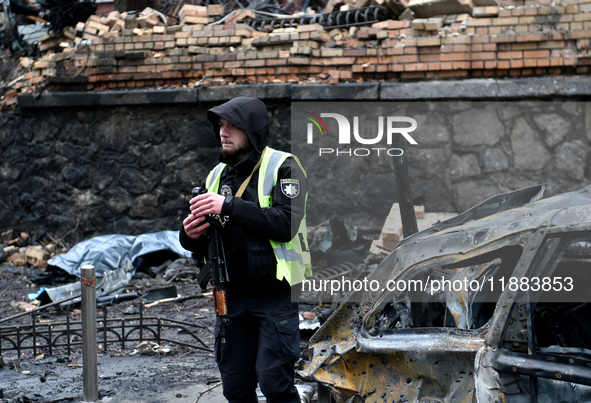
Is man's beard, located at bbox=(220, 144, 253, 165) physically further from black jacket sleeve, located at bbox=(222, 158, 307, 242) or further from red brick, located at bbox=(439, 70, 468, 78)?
red brick, located at bbox=(439, 70, 468, 78)

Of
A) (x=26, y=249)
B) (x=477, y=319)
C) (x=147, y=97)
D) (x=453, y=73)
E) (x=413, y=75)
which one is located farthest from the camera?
(x=26, y=249)

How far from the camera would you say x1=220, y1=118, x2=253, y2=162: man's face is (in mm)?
3029

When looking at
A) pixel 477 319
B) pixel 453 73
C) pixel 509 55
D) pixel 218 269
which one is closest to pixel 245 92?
pixel 453 73

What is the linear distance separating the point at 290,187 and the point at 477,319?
118 cm

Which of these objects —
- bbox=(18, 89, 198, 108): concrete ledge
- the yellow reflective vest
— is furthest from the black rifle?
bbox=(18, 89, 198, 108): concrete ledge

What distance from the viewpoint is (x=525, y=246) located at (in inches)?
99.3

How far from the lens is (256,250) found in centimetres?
294

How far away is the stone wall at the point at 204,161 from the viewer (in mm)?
7172

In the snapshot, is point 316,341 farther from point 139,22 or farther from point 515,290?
point 139,22

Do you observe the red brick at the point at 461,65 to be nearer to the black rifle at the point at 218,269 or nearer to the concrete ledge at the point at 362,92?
the concrete ledge at the point at 362,92

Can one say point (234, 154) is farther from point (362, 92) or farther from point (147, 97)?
point (147, 97)

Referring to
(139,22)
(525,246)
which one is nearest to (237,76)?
(139,22)

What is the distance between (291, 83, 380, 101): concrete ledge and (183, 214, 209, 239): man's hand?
4788 mm

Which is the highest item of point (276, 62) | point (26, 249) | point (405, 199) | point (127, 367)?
point (276, 62)
